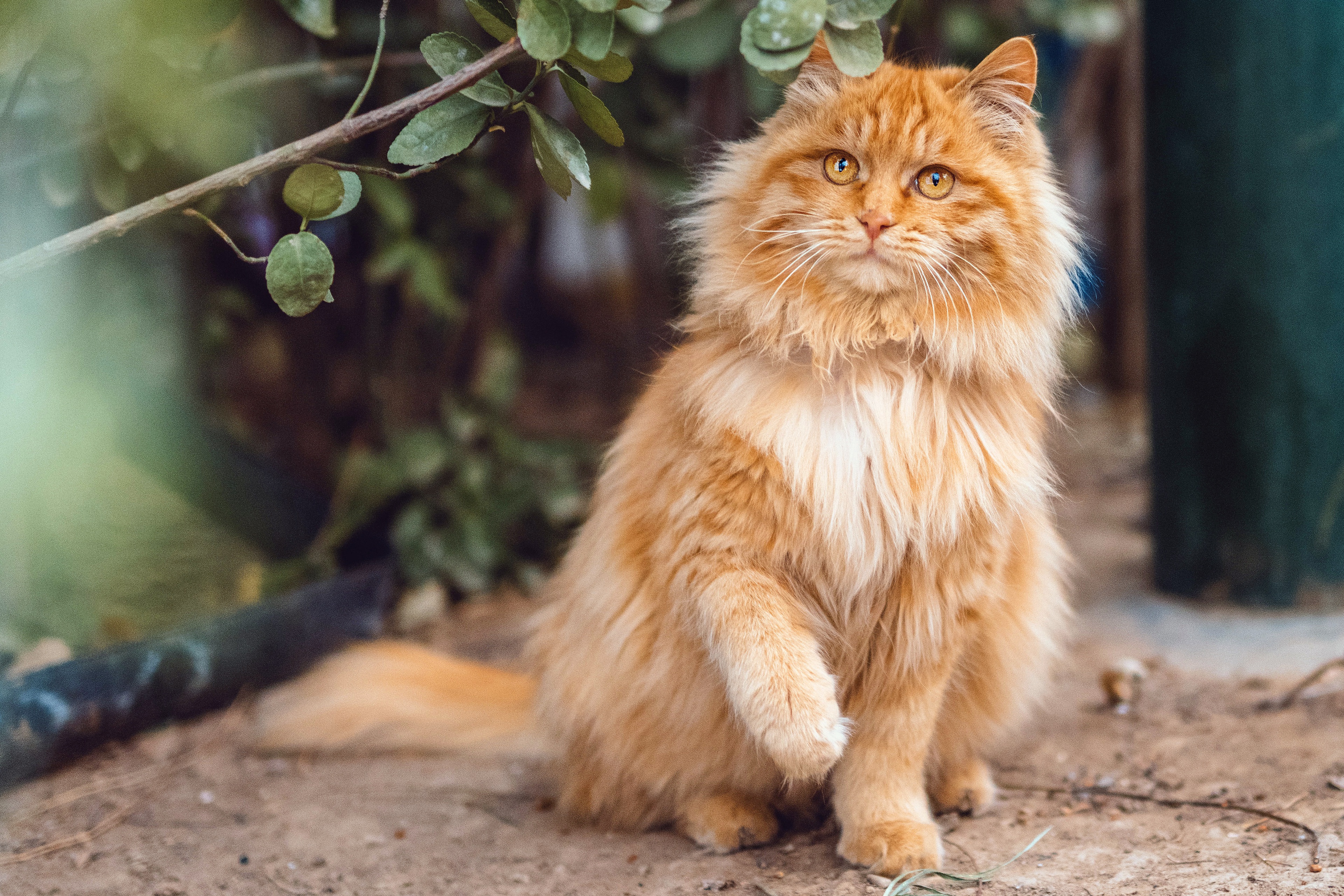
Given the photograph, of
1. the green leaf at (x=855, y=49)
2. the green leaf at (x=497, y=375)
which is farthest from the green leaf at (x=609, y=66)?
the green leaf at (x=497, y=375)

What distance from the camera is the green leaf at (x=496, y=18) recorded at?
1589 millimetres

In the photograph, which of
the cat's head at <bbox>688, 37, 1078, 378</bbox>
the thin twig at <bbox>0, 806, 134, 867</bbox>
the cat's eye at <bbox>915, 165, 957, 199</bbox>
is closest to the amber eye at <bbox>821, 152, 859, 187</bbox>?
the cat's head at <bbox>688, 37, 1078, 378</bbox>

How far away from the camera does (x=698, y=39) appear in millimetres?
3037

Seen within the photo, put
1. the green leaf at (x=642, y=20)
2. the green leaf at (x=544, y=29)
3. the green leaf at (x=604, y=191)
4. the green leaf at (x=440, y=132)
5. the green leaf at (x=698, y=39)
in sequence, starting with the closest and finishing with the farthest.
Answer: the green leaf at (x=544, y=29) < the green leaf at (x=440, y=132) < the green leaf at (x=642, y=20) < the green leaf at (x=698, y=39) < the green leaf at (x=604, y=191)

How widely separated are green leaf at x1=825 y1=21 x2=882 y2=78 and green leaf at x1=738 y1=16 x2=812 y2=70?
85 millimetres

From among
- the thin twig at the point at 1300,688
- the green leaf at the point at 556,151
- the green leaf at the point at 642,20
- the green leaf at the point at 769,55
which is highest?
the green leaf at the point at 642,20

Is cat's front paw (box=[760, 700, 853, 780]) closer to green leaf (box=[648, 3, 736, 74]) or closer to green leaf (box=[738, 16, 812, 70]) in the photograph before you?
green leaf (box=[738, 16, 812, 70])

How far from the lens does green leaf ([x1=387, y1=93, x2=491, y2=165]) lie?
1.55 meters

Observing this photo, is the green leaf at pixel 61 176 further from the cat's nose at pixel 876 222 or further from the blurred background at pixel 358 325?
the cat's nose at pixel 876 222

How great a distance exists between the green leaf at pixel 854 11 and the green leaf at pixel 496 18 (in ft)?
1.56

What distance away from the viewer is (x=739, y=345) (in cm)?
179

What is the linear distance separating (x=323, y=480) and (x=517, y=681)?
1.70m

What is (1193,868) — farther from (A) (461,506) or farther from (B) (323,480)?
(B) (323,480)

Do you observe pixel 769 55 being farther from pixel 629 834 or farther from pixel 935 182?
pixel 629 834
